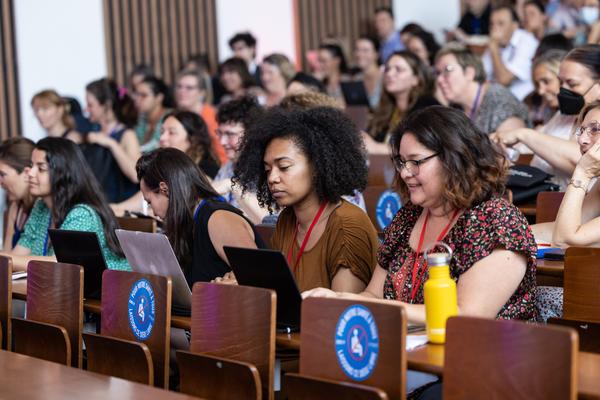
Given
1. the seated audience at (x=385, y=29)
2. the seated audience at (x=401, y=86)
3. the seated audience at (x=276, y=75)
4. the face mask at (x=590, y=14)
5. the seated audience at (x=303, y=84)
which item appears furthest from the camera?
the seated audience at (x=385, y=29)

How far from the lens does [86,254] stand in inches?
137

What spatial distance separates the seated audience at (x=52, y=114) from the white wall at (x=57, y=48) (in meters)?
1.42

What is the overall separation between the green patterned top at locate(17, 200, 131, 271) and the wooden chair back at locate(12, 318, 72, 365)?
0.51m

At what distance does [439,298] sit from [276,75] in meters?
4.85

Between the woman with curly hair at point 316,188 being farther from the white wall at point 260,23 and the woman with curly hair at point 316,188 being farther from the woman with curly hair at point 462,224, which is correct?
the white wall at point 260,23

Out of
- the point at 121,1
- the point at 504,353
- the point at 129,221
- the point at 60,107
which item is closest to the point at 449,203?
the point at 504,353

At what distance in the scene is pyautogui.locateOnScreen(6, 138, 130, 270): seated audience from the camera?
4004 millimetres

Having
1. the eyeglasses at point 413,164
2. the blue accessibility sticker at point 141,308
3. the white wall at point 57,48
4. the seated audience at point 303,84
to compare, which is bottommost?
the blue accessibility sticker at point 141,308

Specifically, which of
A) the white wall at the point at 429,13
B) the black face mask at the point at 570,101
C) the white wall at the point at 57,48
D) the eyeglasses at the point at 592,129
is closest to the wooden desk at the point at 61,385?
the eyeglasses at the point at 592,129

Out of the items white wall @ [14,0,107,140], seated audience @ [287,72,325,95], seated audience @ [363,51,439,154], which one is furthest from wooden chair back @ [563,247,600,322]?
white wall @ [14,0,107,140]

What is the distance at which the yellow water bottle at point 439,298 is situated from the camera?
230cm

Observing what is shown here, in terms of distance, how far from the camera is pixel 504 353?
6.43 ft

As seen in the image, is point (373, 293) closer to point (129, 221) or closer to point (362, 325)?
point (362, 325)

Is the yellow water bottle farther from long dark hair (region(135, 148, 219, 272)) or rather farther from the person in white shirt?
the person in white shirt
